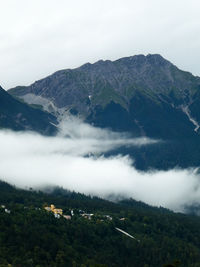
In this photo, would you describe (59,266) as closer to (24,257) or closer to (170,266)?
(24,257)

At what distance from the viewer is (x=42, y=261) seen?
199250mm

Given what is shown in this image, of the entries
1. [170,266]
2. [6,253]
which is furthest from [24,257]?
[170,266]

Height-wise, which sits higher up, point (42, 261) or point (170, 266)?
point (170, 266)

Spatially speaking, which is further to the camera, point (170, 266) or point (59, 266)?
point (59, 266)

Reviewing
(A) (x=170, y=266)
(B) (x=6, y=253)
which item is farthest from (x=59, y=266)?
(A) (x=170, y=266)

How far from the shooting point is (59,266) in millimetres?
199500

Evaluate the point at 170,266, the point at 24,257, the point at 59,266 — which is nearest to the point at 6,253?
the point at 24,257

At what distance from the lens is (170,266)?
85.1 m

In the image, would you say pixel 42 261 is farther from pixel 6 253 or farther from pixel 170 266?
pixel 170 266

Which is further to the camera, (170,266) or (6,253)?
(6,253)

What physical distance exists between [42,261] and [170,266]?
122 meters

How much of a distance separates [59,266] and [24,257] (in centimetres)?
1415

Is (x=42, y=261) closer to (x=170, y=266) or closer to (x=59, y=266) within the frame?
(x=59, y=266)

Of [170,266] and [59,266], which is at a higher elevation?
[170,266]
